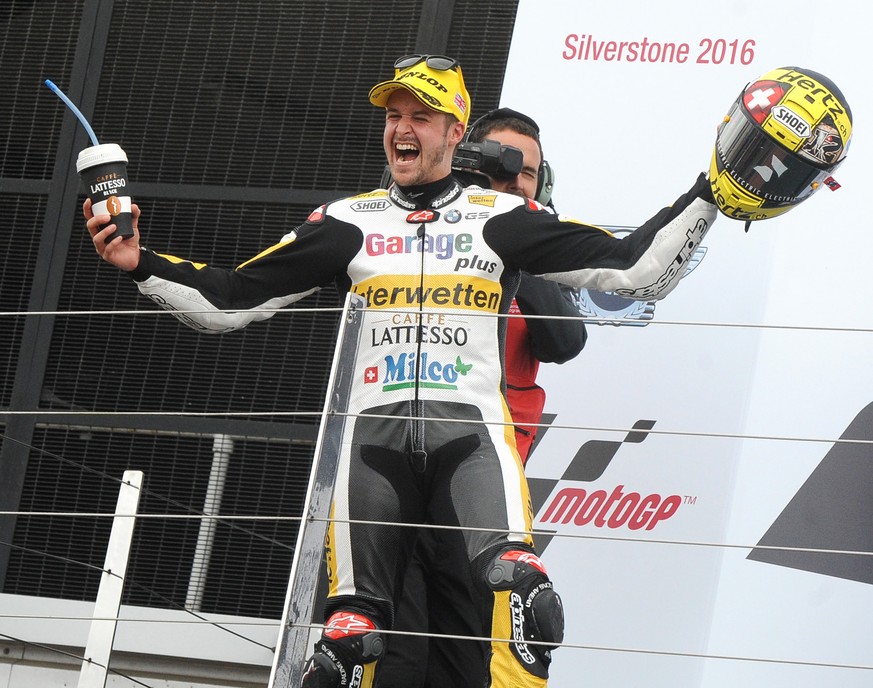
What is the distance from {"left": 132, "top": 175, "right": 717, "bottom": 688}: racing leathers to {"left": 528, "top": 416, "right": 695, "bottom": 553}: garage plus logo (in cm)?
95

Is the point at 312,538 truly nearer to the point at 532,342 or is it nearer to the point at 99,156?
the point at 99,156

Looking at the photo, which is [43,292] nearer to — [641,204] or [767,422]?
[641,204]

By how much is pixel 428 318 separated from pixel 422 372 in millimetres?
84

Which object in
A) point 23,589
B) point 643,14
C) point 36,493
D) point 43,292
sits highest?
point 643,14

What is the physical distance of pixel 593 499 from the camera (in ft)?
9.57

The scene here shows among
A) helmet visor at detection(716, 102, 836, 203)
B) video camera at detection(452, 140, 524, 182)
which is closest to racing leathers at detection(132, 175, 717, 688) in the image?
helmet visor at detection(716, 102, 836, 203)

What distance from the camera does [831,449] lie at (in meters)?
2.79

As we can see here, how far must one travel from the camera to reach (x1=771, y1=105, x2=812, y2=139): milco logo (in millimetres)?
1769

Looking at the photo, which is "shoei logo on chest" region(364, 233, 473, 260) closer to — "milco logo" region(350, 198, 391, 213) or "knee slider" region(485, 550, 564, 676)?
"milco logo" region(350, 198, 391, 213)

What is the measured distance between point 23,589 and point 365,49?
164 cm

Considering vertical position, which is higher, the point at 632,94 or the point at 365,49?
the point at 365,49

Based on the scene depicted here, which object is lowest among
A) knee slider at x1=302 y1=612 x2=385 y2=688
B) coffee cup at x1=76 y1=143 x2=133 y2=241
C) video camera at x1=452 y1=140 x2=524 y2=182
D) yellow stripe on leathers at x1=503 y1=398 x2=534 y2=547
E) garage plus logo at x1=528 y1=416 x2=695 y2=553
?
knee slider at x1=302 y1=612 x2=385 y2=688

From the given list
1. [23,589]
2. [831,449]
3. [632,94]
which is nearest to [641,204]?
[632,94]

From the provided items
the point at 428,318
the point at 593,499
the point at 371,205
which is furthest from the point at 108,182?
the point at 593,499
